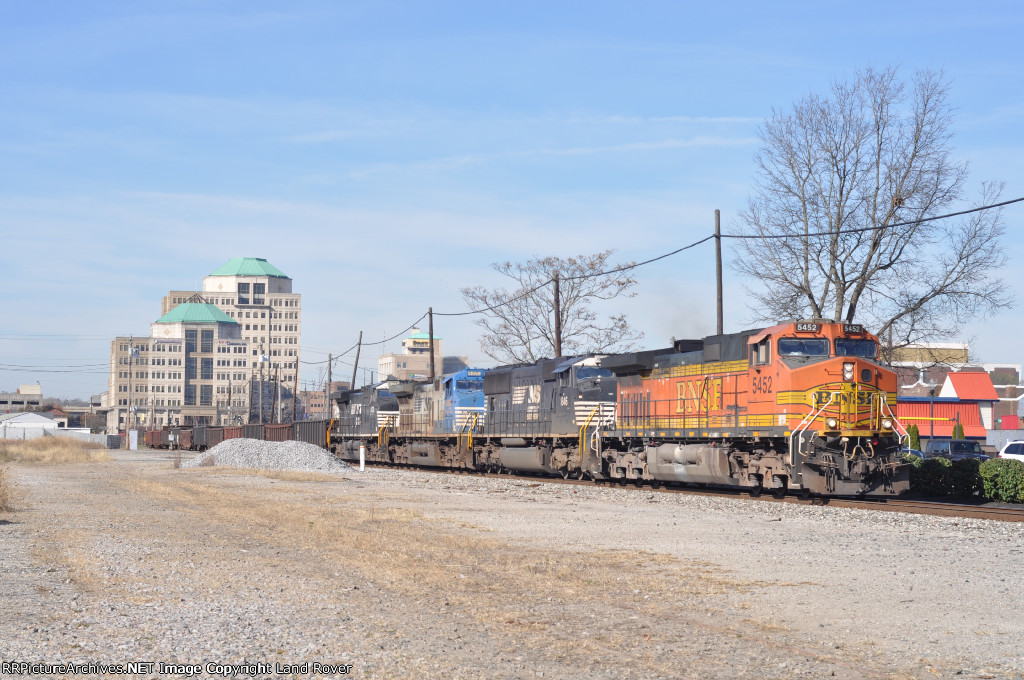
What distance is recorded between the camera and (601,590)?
34.1 ft

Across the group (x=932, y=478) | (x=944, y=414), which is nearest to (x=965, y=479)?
(x=932, y=478)

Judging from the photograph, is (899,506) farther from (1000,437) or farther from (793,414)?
(1000,437)

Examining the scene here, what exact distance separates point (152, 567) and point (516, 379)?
25.2 meters

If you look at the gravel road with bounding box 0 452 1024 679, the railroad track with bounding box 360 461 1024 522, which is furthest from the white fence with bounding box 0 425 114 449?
the gravel road with bounding box 0 452 1024 679

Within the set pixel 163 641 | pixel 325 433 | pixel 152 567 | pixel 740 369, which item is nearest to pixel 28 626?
pixel 163 641

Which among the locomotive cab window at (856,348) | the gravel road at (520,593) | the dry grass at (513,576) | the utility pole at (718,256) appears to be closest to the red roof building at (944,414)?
the utility pole at (718,256)

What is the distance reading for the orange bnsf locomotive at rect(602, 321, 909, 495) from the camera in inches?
822

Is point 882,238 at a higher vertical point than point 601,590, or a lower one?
higher

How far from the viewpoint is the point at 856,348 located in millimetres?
21719

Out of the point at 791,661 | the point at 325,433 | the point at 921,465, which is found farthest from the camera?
the point at 325,433

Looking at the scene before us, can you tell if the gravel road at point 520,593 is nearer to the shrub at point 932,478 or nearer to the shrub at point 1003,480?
the shrub at point 1003,480

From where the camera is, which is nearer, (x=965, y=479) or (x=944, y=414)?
(x=965, y=479)

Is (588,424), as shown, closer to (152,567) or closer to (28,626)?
(152,567)

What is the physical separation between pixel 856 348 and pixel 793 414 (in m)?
2.14
